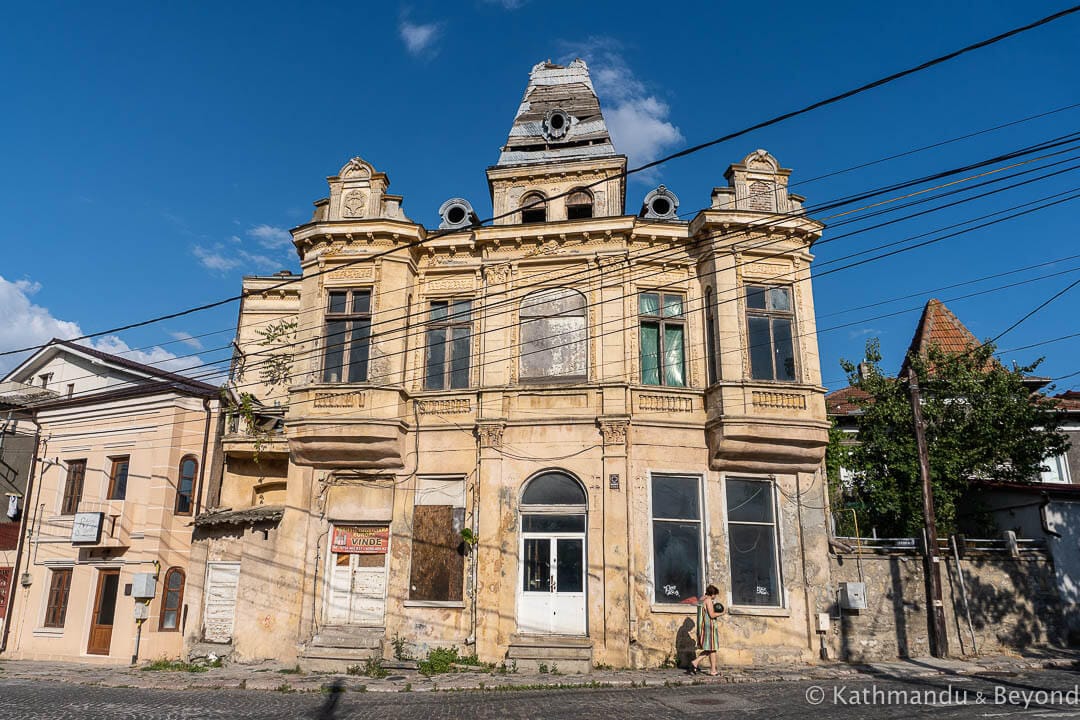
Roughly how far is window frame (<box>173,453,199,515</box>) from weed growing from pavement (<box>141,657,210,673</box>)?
423 cm

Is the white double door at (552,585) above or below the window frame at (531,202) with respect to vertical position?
below

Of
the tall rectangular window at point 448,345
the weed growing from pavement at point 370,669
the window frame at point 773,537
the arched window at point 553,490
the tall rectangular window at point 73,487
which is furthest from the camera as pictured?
the tall rectangular window at point 73,487

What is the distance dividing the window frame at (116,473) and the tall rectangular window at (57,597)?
8.63ft

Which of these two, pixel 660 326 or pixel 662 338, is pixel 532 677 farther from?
pixel 660 326

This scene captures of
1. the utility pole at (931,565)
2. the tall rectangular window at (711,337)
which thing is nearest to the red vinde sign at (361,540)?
the tall rectangular window at (711,337)

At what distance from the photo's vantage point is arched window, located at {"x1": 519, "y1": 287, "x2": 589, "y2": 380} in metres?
18.4

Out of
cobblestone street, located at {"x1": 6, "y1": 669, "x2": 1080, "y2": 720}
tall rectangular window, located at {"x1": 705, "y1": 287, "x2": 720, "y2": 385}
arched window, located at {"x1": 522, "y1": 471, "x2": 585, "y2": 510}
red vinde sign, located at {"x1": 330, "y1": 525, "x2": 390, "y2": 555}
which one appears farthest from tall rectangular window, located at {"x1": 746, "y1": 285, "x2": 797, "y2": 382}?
red vinde sign, located at {"x1": 330, "y1": 525, "x2": 390, "y2": 555}

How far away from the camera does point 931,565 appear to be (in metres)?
16.4

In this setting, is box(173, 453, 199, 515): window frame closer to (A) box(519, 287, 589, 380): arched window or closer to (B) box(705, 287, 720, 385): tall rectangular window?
(A) box(519, 287, 589, 380): arched window

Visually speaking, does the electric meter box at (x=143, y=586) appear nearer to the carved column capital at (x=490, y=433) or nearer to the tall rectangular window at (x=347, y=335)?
the tall rectangular window at (x=347, y=335)

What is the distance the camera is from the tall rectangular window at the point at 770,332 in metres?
17.7

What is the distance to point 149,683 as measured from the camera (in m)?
15.1

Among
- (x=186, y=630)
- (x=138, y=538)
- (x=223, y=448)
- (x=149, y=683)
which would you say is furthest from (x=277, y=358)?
(x=149, y=683)

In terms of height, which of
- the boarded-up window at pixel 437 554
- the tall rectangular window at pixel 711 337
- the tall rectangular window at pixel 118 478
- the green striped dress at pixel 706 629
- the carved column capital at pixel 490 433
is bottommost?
the green striped dress at pixel 706 629
